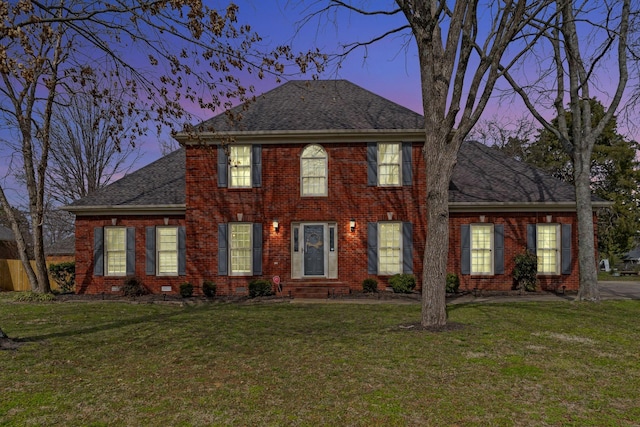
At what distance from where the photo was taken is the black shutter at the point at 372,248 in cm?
1518

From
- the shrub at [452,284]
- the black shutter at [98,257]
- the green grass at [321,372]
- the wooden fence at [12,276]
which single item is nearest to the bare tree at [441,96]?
the green grass at [321,372]

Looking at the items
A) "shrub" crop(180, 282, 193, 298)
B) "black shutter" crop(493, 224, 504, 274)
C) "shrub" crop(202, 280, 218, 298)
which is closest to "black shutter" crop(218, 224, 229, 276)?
"shrub" crop(202, 280, 218, 298)

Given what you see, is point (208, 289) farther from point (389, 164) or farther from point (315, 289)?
point (389, 164)

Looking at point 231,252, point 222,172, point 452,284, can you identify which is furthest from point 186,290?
point 452,284

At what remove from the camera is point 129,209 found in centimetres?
1590

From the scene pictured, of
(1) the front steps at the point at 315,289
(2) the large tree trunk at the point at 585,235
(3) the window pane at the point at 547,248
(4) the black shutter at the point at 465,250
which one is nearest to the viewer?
(2) the large tree trunk at the point at 585,235

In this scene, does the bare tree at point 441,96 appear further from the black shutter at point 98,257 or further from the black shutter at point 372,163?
the black shutter at point 98,257

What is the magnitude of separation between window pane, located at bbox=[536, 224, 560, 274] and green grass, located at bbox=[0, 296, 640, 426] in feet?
19.8

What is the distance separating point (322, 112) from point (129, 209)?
315 inches

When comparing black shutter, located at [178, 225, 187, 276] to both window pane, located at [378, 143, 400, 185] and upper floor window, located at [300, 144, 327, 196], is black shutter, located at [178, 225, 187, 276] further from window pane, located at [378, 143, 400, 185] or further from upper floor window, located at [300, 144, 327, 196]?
window pane, located at [378, 143, 400, 185]

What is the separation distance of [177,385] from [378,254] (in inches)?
419

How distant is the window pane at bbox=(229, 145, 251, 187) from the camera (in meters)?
15.5

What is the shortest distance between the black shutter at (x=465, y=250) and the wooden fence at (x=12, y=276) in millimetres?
20384

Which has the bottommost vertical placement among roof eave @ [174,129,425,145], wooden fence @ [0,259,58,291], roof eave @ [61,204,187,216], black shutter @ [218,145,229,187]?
wooden fence @ [0,259,58,291]
